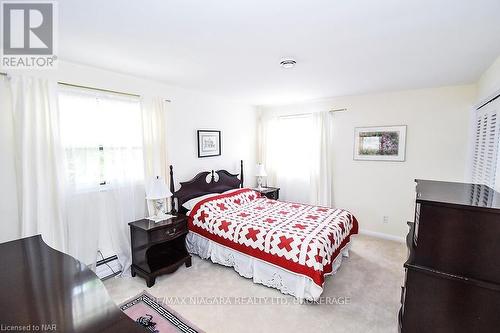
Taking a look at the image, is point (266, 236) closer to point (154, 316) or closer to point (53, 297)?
point (154, 316)

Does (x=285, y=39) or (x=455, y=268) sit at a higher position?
(x=285, y=39)

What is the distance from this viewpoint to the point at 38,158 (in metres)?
2.21

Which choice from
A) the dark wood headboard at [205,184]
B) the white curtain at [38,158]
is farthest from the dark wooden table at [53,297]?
the dark wood headboard at [205,184]

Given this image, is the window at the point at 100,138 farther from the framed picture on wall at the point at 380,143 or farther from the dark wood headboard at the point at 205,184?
the framed picture on wall at the point at 380,143

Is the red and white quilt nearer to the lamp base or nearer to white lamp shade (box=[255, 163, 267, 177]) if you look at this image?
the lamp base

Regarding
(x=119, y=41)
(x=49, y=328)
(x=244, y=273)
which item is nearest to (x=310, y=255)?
(x=244, y=273)

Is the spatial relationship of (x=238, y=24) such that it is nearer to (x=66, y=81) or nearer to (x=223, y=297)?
(x=66, y=81)

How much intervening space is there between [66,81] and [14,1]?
43.4 inches

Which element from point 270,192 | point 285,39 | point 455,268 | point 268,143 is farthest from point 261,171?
point 455,268

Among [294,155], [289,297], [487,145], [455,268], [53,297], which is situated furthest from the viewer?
[294,155]

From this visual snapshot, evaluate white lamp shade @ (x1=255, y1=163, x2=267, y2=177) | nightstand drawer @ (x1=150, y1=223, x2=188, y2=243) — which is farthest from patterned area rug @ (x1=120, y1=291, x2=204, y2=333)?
white lamp shade @ (x1=255, y1=163, x2=267, y2=177)

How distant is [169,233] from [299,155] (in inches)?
114

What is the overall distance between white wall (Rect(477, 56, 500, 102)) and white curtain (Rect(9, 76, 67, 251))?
13.9 ft

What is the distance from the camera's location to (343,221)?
9.91ft
